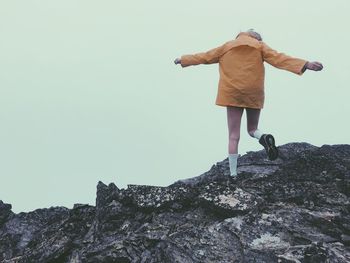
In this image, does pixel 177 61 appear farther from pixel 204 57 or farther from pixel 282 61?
pixel 282 61

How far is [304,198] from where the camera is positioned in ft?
28.6

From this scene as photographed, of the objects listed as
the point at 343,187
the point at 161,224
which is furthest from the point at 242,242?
the point at 343,187

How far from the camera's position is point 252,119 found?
10.3m

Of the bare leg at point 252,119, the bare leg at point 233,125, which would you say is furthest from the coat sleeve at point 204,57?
the bare leg at point 252,119

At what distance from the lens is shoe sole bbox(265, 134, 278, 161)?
9711 mm

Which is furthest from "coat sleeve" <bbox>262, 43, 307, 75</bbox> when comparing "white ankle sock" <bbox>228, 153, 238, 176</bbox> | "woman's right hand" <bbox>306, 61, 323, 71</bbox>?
"white ankle sock" <bbox>228, 153, 238, 176</bbox>

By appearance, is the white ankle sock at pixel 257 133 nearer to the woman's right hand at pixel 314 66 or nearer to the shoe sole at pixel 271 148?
the shoe sole at pixel 271 148

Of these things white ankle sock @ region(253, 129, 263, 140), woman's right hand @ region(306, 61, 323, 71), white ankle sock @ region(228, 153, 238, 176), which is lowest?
white ankle sock @ region(228, 153, 238, 176)

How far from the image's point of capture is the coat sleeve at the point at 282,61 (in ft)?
30.6

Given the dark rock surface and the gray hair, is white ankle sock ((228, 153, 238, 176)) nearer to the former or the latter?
the dark rock surface

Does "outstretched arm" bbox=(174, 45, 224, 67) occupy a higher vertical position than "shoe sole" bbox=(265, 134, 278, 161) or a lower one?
higher

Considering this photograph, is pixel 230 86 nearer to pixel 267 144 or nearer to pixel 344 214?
pixel 267 144

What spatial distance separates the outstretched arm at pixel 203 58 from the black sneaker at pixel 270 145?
1.86 meters

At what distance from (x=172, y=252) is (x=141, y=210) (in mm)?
1936
